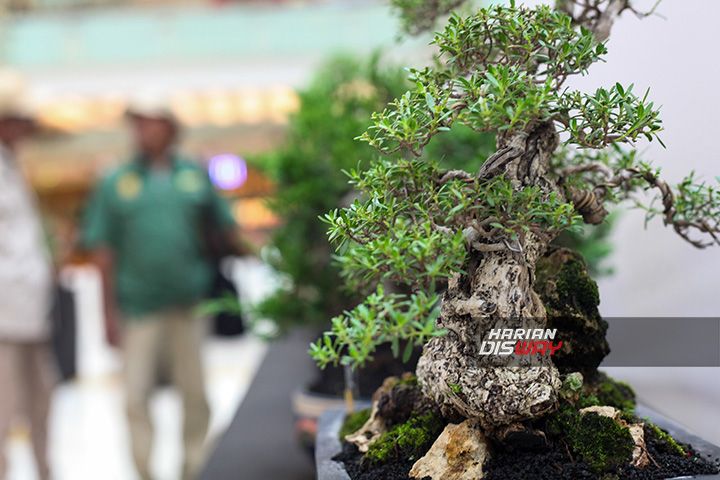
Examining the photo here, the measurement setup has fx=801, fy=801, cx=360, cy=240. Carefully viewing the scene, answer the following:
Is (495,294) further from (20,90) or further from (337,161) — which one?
(20,90)

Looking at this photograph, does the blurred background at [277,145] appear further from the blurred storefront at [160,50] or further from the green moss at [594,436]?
the green moss at [594,436]

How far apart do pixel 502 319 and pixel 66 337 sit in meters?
5.06

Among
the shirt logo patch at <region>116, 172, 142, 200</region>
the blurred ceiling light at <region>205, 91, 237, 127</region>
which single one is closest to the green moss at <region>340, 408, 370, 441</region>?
the shirt logo patch at <region>116, 172, 142, 200</region>

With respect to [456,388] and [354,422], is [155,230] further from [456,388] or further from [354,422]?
[456,388]

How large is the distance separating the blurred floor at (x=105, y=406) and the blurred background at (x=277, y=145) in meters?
0.02

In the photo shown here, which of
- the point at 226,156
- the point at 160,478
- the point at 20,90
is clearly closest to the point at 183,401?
the point at 160,478

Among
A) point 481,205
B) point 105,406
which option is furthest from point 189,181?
point 105,406

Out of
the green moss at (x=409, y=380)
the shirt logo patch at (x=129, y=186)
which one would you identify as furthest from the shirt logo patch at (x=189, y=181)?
the green moss at (x=409, y=380)

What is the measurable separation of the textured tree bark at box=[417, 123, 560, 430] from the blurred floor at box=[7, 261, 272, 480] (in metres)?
1.46

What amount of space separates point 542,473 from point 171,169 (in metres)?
2.44

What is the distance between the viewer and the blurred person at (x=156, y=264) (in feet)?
9.89

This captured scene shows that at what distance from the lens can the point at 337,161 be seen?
7.09ft

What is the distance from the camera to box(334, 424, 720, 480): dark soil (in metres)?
0.95

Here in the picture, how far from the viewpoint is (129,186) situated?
3064 mm
